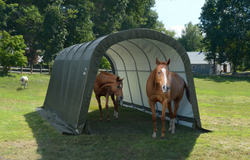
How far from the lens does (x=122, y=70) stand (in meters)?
12.9

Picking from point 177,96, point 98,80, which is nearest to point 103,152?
point 177,96

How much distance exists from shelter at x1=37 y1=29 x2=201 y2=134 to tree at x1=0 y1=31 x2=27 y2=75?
17.8 m

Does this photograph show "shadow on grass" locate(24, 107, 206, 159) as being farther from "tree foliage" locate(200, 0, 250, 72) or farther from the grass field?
"tree foliage" locate(200, 0, 250, 72)

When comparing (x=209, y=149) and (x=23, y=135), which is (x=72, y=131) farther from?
(x=209, y=149)

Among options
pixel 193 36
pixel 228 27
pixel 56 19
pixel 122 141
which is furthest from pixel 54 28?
pixel 193 36

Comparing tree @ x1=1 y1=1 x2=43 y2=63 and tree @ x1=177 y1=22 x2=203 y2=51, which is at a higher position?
tree @ x1=177 y1=22 x2=203 y2=51

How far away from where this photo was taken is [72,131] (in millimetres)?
7051

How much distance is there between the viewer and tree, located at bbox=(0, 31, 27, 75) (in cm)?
2607

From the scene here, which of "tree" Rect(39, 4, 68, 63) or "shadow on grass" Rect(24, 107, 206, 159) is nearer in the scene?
"shadow on grass" Rect(24, 107, 206, 159)

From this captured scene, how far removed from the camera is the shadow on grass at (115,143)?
18.2ft

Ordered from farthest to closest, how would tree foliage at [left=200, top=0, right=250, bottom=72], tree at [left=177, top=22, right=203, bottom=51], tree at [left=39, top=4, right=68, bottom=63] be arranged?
tree at [left=177, top=22, right=203, bottom=51], tree foliage at [left=200, top=0, right=250, bottom=72], tree at [left=39, top=4, right=68, bottom=63]

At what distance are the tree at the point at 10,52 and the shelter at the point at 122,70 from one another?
17.8 meters

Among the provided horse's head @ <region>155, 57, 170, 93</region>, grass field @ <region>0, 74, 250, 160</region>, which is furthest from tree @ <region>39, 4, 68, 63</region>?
horse's head @ <region>155, 57, 170, 93</region>

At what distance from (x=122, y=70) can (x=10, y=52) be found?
1967 cm
